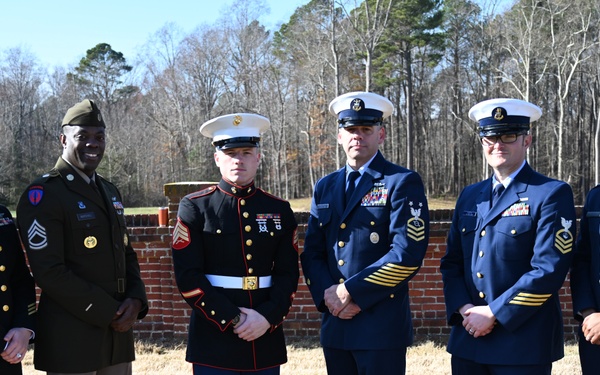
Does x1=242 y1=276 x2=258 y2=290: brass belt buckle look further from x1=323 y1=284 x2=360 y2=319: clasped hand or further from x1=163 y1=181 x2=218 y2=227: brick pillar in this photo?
x1=163 y1=181 x2=218 y2=227: brick pillar

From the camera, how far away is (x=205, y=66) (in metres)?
40.9

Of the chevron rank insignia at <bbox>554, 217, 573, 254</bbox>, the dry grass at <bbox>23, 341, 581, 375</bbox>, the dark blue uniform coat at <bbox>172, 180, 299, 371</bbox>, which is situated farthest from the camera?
the dry grass at <bbox>23, 341, 581, 375</bbox>

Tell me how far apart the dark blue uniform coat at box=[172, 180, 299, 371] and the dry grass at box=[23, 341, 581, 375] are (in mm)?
2008

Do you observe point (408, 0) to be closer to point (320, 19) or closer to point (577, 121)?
point (320, 19)

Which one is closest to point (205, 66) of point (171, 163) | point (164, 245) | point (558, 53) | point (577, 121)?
point (171, 163)

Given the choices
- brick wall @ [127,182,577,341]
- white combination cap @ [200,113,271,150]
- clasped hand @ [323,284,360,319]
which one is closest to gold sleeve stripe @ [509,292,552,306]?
clasped hand @ [323,284,360,319]

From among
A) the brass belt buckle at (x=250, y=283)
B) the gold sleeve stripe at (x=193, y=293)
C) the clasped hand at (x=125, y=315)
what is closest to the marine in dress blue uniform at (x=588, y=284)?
the brass belt buckle at (x=250, y=283)

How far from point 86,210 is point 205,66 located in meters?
39.2

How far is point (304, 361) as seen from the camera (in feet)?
17.0

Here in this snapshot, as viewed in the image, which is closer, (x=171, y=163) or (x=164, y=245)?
(x=164, y=245)

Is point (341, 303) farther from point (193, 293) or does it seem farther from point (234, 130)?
point (234, 130)

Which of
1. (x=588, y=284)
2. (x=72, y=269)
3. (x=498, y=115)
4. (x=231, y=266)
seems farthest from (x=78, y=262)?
(x=588, y=284)

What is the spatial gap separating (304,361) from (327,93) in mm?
34742

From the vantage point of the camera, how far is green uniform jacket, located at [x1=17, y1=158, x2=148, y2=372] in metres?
2.86
